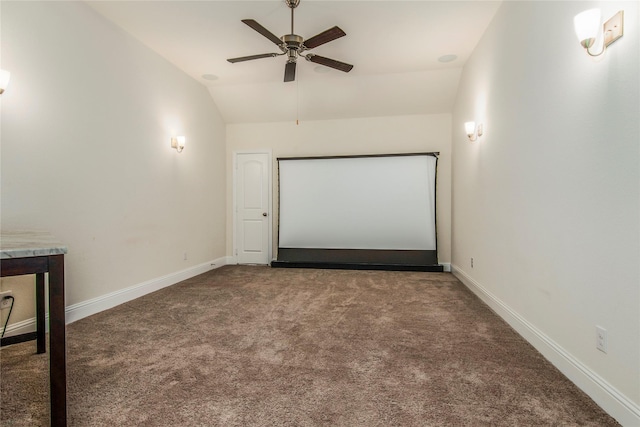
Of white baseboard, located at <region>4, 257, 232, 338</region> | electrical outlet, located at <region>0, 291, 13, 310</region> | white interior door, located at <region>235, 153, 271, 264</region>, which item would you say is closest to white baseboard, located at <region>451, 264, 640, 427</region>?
white baseboard, located at <region>4, 257, 232, 338</region>

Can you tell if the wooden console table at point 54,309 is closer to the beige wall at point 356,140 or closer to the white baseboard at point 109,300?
the white baseboard at point 109,300

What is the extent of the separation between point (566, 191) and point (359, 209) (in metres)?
3.66

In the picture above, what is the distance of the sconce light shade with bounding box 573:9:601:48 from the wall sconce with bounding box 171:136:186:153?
166 inches

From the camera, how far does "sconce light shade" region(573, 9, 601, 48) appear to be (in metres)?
1.54

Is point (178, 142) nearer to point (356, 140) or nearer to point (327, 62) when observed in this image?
point (327, 62)

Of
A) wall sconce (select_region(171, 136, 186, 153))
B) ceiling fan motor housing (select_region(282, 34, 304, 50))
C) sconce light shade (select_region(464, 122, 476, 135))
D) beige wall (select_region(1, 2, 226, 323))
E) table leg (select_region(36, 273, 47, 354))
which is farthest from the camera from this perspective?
wall sconce (select_region(171, 136, 186, 153))

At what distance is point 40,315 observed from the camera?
81.4 inches

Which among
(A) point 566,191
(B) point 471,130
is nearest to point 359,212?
(B) point 471,130

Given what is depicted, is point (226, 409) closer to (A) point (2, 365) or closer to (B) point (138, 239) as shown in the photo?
(A) point (2, 365)

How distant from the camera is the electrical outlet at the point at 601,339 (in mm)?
1543

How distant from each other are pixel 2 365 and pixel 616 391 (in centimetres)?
338

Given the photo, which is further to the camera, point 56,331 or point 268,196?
point 268,196

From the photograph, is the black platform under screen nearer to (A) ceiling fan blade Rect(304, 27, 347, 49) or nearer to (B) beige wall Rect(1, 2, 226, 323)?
(B) beige wall Rect(1, 2, 226, 323)

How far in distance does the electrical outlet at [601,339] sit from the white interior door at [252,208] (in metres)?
4.82
